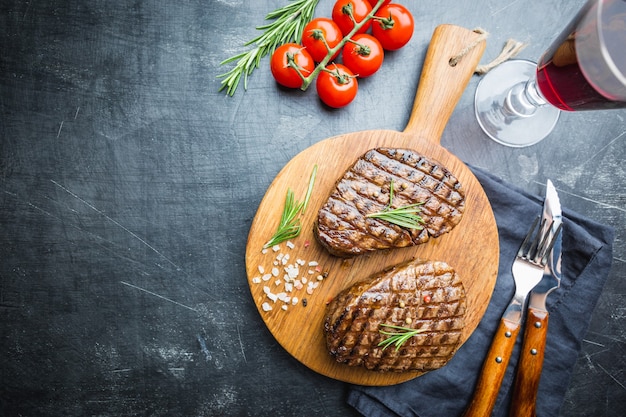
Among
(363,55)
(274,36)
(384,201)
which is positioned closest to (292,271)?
(384,201)

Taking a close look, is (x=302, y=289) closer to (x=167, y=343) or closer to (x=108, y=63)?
(x=167, y=343)

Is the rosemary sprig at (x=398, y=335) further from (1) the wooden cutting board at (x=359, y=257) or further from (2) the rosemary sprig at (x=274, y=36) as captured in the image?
(2) the rosemary sprig at (x=274, y=36)

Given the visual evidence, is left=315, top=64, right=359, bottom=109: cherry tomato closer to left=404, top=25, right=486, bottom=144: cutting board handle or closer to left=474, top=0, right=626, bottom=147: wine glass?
left=404, top=25, right=486, bottom=144: cutting board handle

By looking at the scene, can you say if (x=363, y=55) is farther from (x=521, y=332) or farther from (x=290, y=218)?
(x=521, y=332)

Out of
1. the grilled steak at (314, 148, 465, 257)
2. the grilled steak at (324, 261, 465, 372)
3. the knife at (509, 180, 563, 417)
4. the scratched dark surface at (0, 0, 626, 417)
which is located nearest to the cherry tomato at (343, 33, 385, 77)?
the scratched dark surface at (0, 0, 626, 417)

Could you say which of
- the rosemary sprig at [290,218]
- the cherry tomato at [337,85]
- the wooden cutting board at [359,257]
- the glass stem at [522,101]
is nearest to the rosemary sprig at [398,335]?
the wooden cutting board at [359,257]
